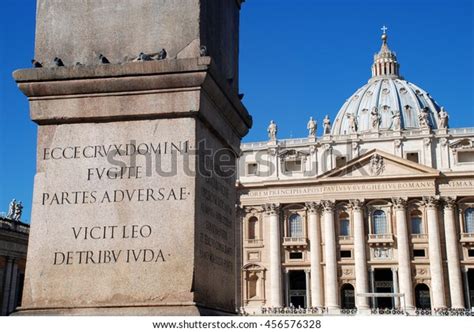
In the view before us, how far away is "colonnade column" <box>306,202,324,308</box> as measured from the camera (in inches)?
2758

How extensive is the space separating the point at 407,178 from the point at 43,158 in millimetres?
66412

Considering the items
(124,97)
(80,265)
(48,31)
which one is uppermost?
(48,31)

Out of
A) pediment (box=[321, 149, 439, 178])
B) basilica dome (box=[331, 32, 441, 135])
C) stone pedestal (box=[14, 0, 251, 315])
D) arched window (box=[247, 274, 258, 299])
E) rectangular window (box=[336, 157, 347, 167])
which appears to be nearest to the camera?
stone pedestal (box=[14, 0, 251, 315])

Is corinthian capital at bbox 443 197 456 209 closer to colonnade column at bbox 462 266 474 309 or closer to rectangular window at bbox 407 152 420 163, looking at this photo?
rectangular window at bbox 407 152 420 163

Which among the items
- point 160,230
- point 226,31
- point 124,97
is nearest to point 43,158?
point 124,97

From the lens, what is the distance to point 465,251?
226 feet

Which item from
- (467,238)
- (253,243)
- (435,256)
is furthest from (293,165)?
Answer: (467,238)

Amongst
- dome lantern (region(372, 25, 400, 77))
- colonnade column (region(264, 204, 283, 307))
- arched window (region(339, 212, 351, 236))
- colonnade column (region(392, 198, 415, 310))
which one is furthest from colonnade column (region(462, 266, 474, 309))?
dome lantern (region(372, 25, 400, 77))

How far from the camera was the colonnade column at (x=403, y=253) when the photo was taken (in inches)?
2660

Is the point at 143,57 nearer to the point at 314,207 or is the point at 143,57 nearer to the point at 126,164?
the point at 126,164

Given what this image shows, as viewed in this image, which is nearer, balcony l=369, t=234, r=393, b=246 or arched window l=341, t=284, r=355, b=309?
balcony l=369, t=234, r=393, b=246

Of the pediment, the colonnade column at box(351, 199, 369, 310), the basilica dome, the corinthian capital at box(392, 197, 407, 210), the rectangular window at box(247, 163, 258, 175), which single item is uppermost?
the basilica dome

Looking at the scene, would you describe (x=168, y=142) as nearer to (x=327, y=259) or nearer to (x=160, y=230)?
(x=160, y=230)

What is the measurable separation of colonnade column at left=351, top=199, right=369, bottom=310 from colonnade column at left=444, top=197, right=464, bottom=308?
815 cm
